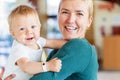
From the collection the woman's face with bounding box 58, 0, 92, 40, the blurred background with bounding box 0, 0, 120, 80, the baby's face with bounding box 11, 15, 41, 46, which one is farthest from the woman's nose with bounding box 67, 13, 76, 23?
the blurred background with bounding box 0, 0, 120, 80

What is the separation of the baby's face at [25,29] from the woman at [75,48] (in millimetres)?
113

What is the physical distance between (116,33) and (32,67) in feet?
20.2

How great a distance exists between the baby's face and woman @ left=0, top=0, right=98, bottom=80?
0.11 meters

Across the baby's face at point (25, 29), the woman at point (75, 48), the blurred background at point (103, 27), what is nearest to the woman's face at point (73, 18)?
the woman at point (75, 48)

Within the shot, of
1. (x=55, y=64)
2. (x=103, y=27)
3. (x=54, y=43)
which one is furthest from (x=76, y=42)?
(x=103, y=27)

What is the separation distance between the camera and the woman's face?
1.19m

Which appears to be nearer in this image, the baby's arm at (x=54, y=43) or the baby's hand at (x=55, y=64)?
the baby's hand at (x=55, y=64)

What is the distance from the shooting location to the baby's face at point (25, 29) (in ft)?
3.95

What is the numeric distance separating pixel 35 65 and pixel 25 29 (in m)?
0.18

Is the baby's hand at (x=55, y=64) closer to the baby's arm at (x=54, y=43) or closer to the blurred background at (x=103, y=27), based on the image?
the baby's arm at (x=54, y=43)

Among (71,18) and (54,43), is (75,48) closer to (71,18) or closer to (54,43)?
(71,18)

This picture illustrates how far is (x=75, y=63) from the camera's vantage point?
1.10 m

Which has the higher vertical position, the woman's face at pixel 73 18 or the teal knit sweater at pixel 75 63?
the woman's face at pixel 73 18

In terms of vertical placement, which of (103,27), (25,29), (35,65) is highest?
(25,29)
